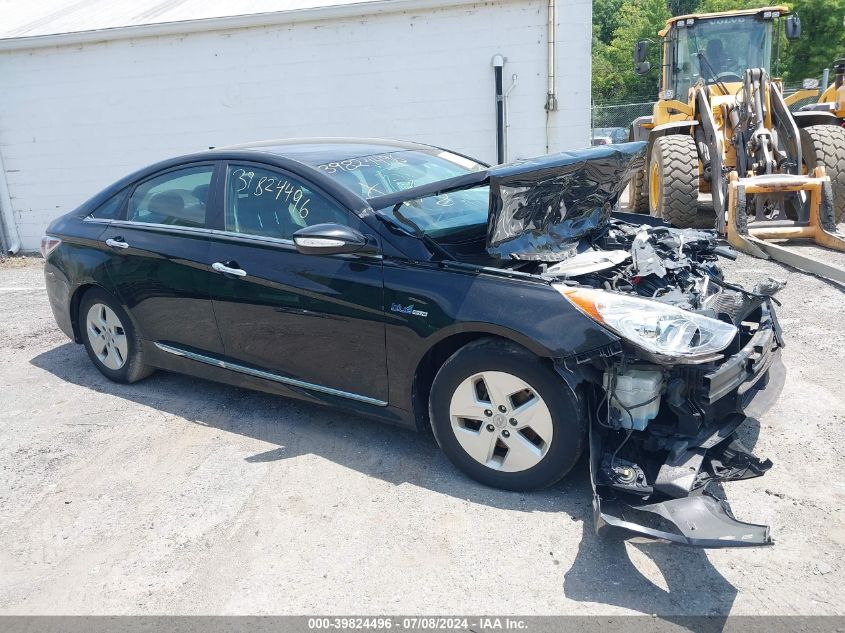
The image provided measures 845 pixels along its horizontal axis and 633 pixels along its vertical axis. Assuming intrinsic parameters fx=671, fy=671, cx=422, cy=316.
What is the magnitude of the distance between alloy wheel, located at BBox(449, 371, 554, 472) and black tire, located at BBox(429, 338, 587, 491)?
0.02 meters

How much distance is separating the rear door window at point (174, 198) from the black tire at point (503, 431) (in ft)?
6.39

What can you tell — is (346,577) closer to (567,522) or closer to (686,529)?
(567,522)

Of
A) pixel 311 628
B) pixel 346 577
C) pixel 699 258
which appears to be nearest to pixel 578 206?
pixel 699 258

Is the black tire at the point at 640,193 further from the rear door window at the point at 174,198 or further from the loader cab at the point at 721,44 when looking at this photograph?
the rear door window at the point at 174,198

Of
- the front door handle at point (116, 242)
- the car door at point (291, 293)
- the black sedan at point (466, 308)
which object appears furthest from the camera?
the front door handle at point (116, 242)

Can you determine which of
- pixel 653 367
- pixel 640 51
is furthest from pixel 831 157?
pixel 653 367

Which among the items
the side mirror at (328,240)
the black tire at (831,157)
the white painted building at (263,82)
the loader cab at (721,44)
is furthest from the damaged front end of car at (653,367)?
the loader cab at (721,44)

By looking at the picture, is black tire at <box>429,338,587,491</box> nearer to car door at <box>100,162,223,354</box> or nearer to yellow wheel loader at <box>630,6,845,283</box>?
car door at <box>100,162,223,354</box>

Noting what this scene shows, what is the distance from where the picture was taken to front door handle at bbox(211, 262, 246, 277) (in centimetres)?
385


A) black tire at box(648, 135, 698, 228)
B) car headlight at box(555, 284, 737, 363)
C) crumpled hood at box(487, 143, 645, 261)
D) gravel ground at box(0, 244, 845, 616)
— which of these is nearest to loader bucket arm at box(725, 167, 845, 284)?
black tire at box(648, 135, 698, 228)

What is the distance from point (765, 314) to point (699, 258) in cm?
65

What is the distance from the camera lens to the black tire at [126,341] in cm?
464

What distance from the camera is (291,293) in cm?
368

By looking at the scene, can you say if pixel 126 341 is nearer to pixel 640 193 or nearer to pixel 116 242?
pixel 116 242
